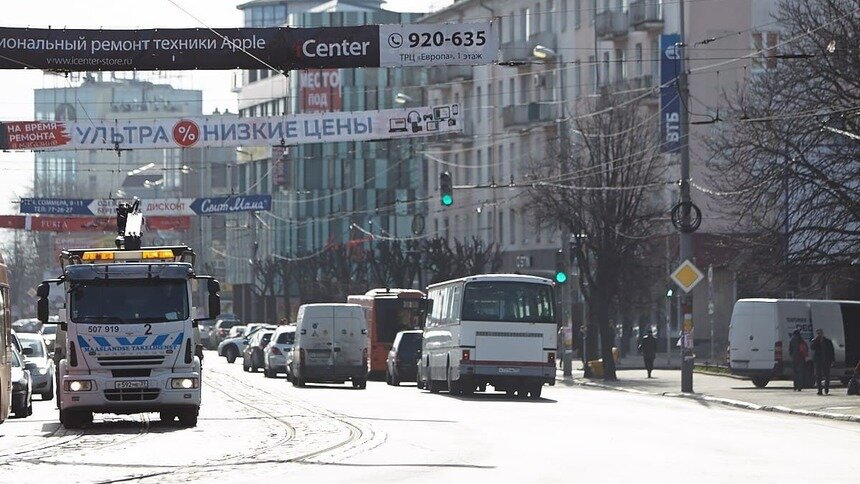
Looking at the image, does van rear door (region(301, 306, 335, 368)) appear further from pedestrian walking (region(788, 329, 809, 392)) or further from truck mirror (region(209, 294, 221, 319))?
truck mirror (region(209, 294, 221, 319))

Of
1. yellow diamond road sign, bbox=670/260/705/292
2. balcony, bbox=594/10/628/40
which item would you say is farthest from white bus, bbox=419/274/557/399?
balcony, bbox=594/10/628/40

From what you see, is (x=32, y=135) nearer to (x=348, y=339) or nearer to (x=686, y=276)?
(x=348, y=339)

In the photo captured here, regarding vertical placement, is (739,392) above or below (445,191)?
below

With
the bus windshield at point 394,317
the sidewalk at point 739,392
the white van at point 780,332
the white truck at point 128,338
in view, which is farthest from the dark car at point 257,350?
the white truck at point 128,338

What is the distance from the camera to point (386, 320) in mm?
58312

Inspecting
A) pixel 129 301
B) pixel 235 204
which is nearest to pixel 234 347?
pixel 235 204

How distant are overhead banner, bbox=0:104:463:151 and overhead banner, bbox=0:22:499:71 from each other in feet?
21.8

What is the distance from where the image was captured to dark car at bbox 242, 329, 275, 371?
210 feet

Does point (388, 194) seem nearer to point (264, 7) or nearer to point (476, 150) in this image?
point (476, 150)

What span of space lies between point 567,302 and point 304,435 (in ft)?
108

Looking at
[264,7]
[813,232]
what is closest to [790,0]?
[813,232]

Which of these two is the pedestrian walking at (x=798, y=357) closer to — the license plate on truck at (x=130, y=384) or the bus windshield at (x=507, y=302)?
the bus windshield at (x=507, y=302)

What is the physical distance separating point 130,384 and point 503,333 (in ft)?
51.4

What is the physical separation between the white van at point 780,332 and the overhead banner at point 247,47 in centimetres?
1887
